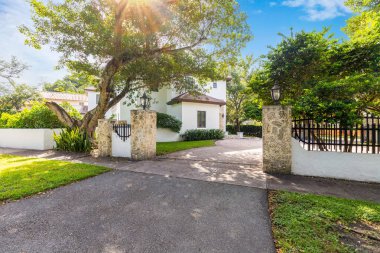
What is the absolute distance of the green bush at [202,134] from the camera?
17.1 meters

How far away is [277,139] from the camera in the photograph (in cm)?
→ 599

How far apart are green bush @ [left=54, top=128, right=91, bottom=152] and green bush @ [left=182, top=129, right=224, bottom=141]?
29.1 ft

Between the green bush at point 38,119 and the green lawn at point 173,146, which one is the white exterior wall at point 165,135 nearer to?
the green lawn at point 173,146

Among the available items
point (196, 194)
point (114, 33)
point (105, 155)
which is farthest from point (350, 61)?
point (105, 155)

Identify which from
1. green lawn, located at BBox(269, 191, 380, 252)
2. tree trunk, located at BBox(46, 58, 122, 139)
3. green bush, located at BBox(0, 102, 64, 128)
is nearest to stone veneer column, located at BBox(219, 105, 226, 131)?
tree trunk, located at BBox(46, 58, 122, 139)

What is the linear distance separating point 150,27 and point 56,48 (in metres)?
4.62

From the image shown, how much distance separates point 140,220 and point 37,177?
4.63 meters

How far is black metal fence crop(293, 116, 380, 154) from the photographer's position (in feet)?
16.4

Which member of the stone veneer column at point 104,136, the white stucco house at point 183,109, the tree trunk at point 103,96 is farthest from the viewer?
the white stucco house at point 183,109

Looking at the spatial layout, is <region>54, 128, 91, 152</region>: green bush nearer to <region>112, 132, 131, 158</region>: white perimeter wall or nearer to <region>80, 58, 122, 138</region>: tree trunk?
<region>80, 58, 122, 138</region>: tree trunk

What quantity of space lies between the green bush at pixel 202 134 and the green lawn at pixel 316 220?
1308 cm

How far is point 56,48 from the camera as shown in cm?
829

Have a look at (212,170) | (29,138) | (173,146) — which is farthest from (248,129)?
(29,138)

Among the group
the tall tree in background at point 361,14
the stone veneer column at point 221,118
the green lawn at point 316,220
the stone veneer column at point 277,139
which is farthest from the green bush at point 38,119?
the tall tree in background at point 361,14
